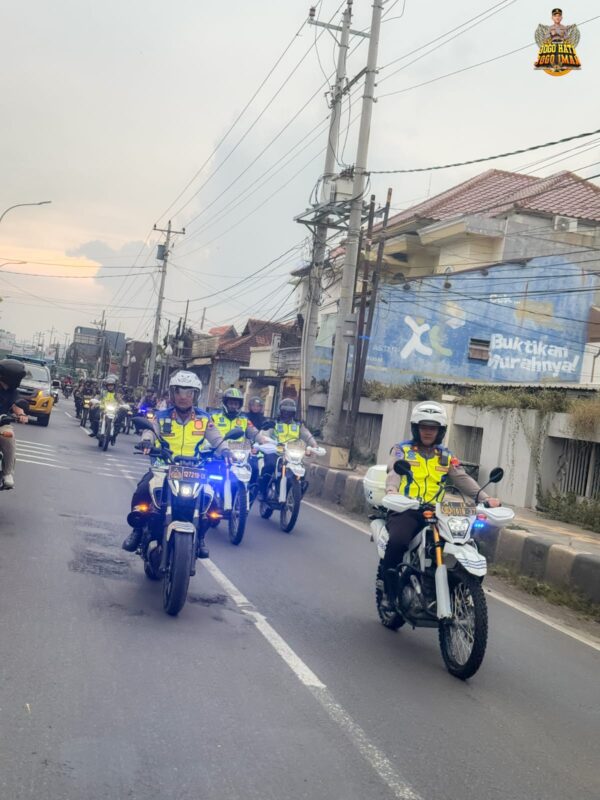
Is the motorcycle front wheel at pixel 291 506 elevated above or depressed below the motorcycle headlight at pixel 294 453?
below

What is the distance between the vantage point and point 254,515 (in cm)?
1450

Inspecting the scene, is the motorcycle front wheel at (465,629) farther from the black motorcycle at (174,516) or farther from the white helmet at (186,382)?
the white helmet at (186,382)

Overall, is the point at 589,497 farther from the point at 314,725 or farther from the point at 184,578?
the point at 314,725

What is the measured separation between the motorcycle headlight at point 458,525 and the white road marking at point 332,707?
1383 millimetres

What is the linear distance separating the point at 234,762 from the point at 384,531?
10.9 feet

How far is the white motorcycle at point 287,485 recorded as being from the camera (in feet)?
41.5

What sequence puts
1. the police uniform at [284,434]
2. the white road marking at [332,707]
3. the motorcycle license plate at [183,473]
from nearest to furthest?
the white road marking at [332,707], the motorcycle license plate at [183,473], the police uniform at [284,434]

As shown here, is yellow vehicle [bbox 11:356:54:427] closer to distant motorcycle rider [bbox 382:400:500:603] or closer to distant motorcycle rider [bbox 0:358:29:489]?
distant motorcycle rider [bbox 0:358:29:489]

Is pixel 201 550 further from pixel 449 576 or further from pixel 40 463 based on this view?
pixel 40 463

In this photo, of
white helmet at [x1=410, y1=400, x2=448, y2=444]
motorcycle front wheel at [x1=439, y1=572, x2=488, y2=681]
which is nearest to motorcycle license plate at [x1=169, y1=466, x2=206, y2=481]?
white helmet at [x1=410, y1=400, x2=448, y2=444]

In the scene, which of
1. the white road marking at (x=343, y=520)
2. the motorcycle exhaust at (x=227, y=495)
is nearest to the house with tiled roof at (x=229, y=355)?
the white road marking at (x=343, y=520)

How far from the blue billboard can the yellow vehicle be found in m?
12.3

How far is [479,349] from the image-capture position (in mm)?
34562

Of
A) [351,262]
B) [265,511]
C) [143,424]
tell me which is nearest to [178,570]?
[143,424]
